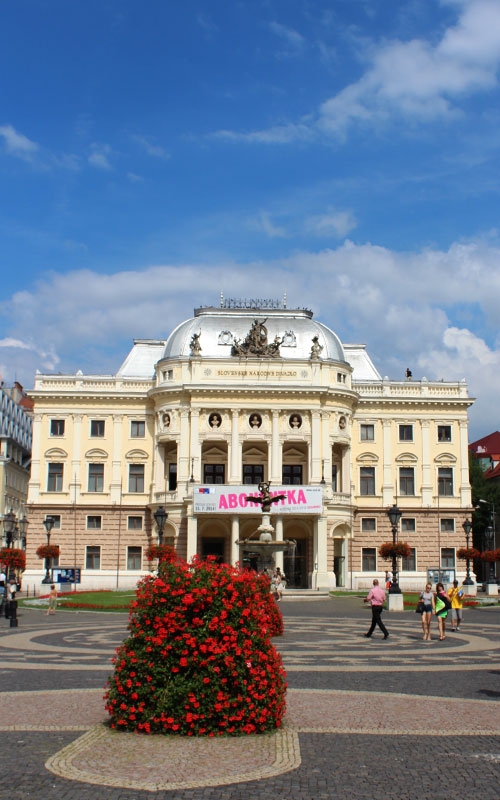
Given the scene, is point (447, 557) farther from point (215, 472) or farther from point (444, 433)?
point (215, 472)

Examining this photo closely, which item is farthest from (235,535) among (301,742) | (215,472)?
(301,742)

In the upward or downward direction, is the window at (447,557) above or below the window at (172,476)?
below

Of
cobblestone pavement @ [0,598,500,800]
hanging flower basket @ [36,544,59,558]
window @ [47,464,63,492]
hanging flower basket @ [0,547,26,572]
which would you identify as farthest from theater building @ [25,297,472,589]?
cobblestone pavement @ [0,598,500,800]

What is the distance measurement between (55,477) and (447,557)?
104 ft

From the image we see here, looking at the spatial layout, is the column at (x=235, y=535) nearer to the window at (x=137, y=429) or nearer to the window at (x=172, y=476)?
the window at (x=172, y=476)

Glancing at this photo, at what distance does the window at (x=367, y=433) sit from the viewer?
71688 millimetres

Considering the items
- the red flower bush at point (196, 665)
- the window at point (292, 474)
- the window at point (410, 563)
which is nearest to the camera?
the red flower bush at point (196, 665)

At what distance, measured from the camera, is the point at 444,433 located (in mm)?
71875

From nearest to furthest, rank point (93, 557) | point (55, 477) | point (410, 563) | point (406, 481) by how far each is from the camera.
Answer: point (93, 557), point (410, 563), point (55, 477), point (406, 481)

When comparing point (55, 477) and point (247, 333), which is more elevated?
point (247, 333)

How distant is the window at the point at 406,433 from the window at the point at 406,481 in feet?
7.69

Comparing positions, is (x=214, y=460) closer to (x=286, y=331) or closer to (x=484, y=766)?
(x=286, y=331)

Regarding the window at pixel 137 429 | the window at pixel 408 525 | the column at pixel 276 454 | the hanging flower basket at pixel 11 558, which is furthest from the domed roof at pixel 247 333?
the hanging flower basket at pixel 11 558

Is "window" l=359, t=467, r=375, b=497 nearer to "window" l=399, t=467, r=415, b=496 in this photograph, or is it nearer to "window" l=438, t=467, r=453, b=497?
"window" l=399, t=467, r=415, b=496
